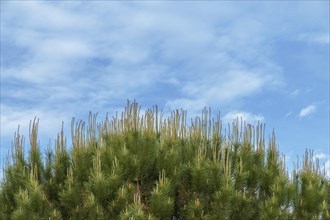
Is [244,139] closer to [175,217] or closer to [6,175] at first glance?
[175,217]

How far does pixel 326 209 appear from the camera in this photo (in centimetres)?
1198

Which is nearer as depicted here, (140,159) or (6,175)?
(140,159)

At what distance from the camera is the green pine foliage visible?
34.6 feet

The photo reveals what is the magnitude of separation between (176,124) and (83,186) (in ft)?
7.23

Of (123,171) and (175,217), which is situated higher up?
(123,171)

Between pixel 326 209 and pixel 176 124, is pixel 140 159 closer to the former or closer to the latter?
pixel 176 124

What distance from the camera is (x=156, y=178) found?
36.3ft

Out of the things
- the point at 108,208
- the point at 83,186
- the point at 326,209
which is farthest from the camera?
the point at 326,209

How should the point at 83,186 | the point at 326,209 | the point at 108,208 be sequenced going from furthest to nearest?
the point at 326,209 < the point at 83,186 < the point at 108,208

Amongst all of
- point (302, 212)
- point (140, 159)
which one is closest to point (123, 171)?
point (140, 159)

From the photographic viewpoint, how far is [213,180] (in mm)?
10883

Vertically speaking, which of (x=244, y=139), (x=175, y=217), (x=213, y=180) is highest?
(x=244, y=139)

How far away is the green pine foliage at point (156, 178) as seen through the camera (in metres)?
10.5

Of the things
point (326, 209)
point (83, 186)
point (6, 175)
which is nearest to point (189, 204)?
point (83, 186)
